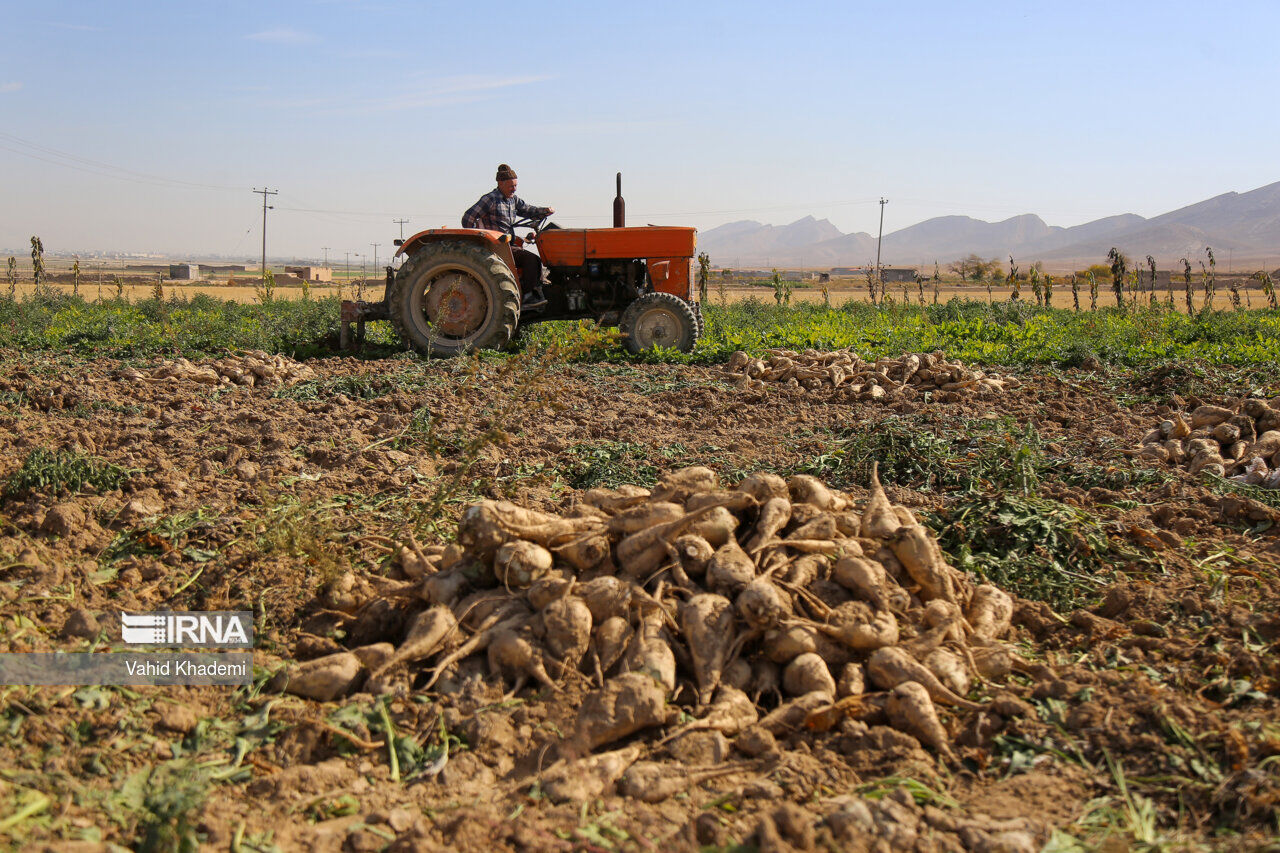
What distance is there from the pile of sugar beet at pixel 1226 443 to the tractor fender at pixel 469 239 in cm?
678

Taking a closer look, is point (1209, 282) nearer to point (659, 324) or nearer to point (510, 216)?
point (659, 324)

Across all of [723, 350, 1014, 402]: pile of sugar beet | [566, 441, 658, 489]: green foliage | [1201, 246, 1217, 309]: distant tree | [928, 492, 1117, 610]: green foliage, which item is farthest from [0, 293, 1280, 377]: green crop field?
[928, 492, 1117, 610]: green foliage

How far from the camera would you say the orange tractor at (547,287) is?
9.91 metres

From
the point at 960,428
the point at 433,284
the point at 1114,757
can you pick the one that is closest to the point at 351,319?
the point at 433,284

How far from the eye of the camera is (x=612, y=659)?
3.01m

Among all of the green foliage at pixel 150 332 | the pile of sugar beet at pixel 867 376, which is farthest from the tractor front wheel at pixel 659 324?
the green foliage at pixel 150 332

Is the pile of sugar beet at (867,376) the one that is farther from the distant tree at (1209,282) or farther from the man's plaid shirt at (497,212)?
the distant tree at (1209,282)

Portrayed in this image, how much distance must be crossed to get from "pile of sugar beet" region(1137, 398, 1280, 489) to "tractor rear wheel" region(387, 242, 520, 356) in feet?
21.1

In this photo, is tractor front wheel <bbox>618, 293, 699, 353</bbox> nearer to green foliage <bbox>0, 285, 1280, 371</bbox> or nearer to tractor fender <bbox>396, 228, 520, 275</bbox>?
green foliage <bbox>0, 285, 1280, 371</bbox>

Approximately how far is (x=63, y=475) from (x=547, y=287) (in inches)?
273

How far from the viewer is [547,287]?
1091 cm

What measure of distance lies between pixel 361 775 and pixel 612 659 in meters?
0.86

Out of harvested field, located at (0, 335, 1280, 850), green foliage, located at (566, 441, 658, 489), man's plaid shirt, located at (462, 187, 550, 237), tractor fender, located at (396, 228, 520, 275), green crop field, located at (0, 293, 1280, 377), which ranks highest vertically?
man's plaid shirt, located at (462, 187, 550, 237)

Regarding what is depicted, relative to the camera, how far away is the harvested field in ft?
7.58
